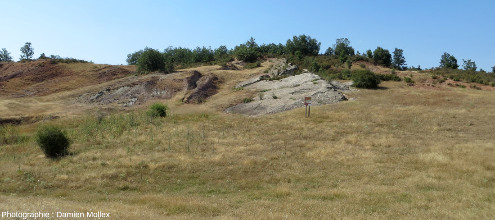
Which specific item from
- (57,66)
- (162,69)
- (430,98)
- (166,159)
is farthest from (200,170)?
(57,66)

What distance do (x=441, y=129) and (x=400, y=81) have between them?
1977 centimetres

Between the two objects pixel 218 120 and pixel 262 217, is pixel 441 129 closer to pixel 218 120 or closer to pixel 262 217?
pixel 218 120

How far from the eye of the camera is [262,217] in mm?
8180

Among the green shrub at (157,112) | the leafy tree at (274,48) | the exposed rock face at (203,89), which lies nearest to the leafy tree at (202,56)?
the leafy tree at (274,48)

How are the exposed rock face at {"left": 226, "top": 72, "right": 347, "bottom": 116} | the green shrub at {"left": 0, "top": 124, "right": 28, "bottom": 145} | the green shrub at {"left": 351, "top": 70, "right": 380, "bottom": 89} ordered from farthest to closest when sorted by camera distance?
the green shrub at {"left": 351, "top": 70, "right": 380, "bottom": 89} < the exposed rock face at {"left": 226, "top": 72, "right": 347, "bottom": 116} < the green shrub at {"left": 0, "top": 124, "right": 28, "bottom": 145}

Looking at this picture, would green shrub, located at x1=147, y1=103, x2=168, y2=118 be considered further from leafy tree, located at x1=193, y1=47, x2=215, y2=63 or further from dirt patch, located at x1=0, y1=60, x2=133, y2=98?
leafy tree, located at x1=193, y1=47, x2=215, y2=63

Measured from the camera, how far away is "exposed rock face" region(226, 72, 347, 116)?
29094 mm

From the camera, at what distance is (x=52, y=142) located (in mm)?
16953

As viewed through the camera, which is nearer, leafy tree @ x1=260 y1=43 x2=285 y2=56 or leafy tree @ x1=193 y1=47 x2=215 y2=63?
leafy tree @ x1=193 y1=47 x2=215 y2=63

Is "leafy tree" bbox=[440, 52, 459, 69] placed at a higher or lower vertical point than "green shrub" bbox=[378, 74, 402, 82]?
higher

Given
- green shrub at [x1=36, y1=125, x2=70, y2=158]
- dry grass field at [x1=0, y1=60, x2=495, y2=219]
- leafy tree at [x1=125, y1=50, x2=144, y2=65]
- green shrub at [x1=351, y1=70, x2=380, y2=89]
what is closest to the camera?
dry grass field at [x1=0, y1=60, x2=495, y2=219]

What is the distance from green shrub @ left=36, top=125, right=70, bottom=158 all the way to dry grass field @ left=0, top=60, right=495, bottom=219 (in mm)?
633

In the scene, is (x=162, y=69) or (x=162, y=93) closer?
(x=162, y=93)

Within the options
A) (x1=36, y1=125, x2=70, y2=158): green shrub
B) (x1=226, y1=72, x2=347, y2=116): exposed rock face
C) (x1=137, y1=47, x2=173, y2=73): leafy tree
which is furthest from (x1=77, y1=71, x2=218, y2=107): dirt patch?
(x1=36, y1=125, x2=70, y2=158): green shrub
